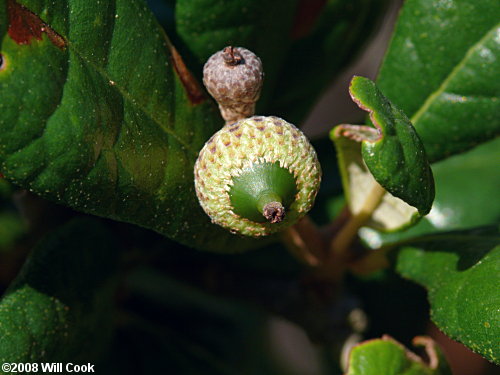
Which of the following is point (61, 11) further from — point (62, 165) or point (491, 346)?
point (491, 346)

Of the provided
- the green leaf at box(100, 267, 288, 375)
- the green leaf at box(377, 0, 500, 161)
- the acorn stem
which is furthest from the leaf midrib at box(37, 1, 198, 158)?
the green leaf at box(100, 267, 288, 375)

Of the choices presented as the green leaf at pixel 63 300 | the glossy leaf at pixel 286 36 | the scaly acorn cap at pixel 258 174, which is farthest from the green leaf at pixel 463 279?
the green leaf at pixel 63 300

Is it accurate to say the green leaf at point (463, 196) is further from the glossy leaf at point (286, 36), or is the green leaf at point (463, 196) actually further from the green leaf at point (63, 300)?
the green leaf at point (63, 300)

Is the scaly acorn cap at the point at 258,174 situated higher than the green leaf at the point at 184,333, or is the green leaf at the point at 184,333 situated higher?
the scaly acorn cap at the point at 258,174

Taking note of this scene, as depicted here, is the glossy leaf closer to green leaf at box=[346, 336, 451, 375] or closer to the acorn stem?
the acorn stem

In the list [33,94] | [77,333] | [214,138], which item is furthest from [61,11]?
[77,333]

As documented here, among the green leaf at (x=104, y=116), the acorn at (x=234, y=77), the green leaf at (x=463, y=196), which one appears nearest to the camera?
the green leaf at (x=104, y=116)

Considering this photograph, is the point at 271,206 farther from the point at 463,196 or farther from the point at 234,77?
the point at 463,196

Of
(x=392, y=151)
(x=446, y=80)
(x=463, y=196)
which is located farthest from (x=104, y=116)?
(x=463, y=196)
